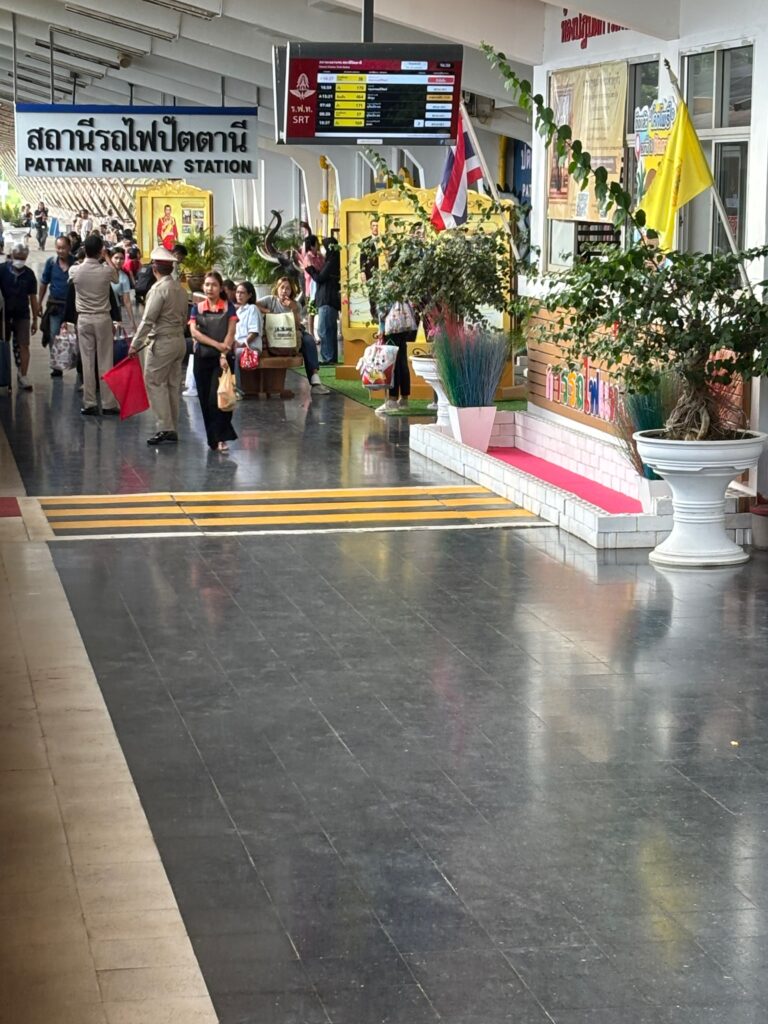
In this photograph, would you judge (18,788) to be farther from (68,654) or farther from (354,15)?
(354,15)

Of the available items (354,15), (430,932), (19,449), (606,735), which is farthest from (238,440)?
(430,932)

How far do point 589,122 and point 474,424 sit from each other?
2.53m

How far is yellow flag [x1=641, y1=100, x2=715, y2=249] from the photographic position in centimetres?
1035

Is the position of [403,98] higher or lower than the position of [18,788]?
higher

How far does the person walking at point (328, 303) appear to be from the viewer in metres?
21.9

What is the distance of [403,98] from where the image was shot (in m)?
13.1

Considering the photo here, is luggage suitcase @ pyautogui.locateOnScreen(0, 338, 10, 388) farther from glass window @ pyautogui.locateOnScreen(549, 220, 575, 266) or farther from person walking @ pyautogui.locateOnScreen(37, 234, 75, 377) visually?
glass window @ pyautogui.locateOnScreen(549, 220, 575, 266)

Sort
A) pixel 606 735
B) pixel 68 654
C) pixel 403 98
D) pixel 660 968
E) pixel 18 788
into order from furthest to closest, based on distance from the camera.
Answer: pixel 403 98 → pixel 68 654 → pixel 606 735 → pixel 18 788 → pixel 660 968

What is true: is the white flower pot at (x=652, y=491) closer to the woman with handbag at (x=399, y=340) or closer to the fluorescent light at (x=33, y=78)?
the woman with handbag at (x=399, y=340)

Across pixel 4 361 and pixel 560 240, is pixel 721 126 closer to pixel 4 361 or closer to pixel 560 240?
pixel 560 240

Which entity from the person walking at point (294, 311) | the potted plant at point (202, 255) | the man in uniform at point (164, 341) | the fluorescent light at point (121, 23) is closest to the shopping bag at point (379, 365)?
the person walking at point (294, 311)

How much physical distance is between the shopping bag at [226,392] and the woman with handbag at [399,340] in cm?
303

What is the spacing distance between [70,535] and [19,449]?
12.2 ft

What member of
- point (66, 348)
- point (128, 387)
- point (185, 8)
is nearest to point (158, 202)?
point (185, 8)
